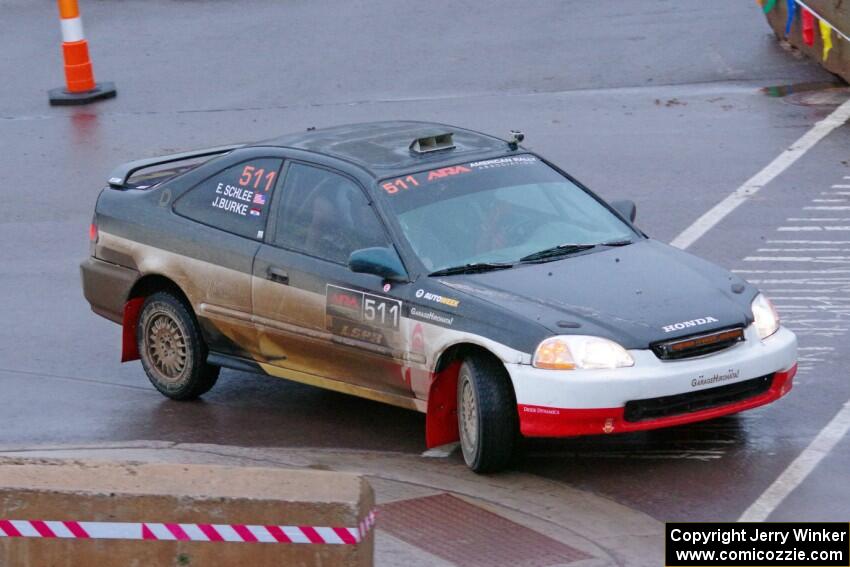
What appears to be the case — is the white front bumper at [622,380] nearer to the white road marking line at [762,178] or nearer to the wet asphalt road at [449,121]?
the wet asphalt road at [449,121]

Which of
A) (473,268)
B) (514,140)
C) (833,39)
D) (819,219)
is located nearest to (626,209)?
(514,140)

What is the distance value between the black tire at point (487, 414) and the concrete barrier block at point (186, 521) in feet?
6.30

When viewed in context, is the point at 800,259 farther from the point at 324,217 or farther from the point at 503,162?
the point at 324,217

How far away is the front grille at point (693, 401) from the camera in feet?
25.7

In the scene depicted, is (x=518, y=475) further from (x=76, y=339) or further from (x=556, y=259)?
(x=76, y=339)

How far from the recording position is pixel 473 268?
860cm

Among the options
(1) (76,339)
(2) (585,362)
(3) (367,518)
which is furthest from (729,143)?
(3) (367,518)

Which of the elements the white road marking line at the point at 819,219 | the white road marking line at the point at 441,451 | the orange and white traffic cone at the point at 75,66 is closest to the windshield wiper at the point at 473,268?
the white road marking line at the point at 441,451

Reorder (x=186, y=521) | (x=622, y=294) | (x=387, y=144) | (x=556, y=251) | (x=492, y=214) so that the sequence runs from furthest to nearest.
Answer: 1. (x=387, y=144)
2. (x=492, y=214)
3. (x=556, y=251)
4. (x=622, y=294)
5. (x=186, y=521)

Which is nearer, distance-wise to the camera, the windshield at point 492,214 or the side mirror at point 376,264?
the side mirror at point 376,264

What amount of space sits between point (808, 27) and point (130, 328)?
35.6ft

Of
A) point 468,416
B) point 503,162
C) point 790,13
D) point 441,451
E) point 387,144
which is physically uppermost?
point 387,144

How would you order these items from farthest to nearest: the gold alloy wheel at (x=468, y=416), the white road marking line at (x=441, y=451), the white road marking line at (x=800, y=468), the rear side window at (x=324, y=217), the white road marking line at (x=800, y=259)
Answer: the white road marking line at (x=800, y=259), the rear side window at (x=324, y=217), the white road marking line at (x=441, y=451), the gold alloy wheel at (x=468, y=416), the white road marking line at (x=800, y=468)

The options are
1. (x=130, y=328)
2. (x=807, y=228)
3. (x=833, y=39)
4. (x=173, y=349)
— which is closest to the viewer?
(x=173, y=349)
